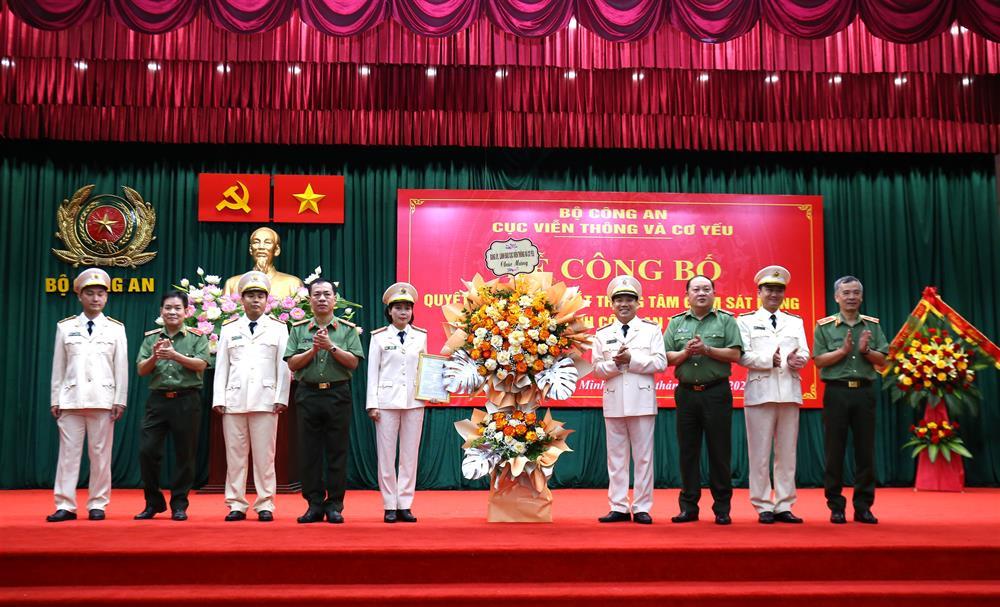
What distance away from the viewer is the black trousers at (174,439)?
586cm

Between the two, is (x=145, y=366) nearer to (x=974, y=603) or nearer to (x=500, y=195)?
(x=500, y=195)

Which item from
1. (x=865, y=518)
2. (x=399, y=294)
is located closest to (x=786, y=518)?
(x=865, y=518)

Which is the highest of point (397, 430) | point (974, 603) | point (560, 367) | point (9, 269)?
point (9, 269)

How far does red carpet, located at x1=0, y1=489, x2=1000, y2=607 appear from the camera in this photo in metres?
4.13

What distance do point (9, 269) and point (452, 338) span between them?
5.51 meters

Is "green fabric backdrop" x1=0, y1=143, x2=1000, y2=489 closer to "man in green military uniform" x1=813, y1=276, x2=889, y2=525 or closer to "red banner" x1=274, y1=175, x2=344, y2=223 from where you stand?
"red banner" x1=274, y1=175, x2=344, y2=223

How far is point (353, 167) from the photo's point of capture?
9.03 m

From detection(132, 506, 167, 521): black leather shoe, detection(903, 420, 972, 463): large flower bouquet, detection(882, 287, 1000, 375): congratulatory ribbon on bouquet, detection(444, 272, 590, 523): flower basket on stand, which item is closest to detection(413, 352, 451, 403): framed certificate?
detection(444, 272, 590, 523): flower basket on stand

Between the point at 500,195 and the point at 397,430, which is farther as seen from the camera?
the point at 500,195

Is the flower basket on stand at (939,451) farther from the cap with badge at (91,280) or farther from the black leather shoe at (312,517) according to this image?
the cap with badge at (91,280)

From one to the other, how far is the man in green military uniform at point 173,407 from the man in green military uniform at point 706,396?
10.7 ft

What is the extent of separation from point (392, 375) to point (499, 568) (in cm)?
179

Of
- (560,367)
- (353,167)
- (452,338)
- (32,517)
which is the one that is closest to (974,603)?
(560,367)

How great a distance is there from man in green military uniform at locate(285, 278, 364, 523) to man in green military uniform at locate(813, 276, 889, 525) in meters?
3.10
